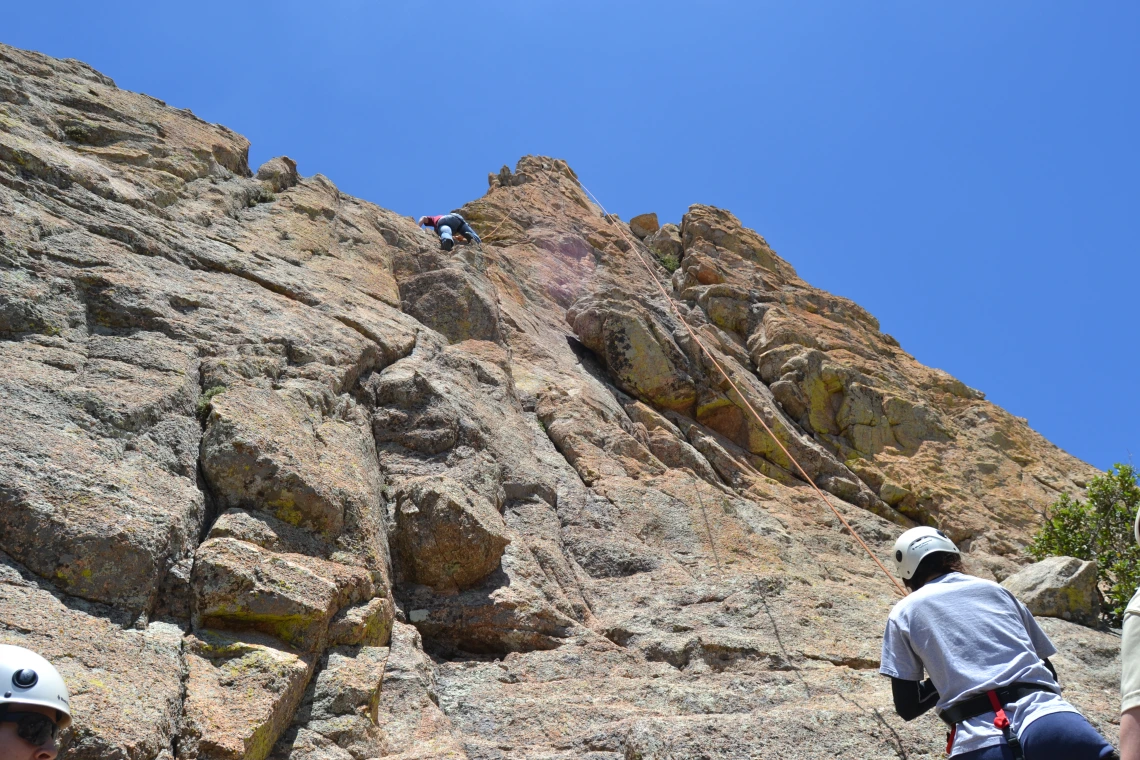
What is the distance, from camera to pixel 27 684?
11.2 ft

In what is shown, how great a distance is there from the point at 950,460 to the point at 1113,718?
11137mm

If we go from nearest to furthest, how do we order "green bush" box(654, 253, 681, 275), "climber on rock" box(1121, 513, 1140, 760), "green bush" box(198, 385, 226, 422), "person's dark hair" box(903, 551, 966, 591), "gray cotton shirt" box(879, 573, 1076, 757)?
"climber on rock" box(1121, 513, 1140, 760), "gray cotton shirt" box(879, 573, 1076, 757), "person's dark hair" box(903, 551, 966, 591), "green bush" box(198, 385, 226, 422), "green bush" box(654, 253, 681, 275)

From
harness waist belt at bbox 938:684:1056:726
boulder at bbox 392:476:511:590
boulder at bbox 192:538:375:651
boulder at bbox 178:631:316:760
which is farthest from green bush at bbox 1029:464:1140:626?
boulder at bbox 178:631:316:760

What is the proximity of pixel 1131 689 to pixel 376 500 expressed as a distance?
6704mm

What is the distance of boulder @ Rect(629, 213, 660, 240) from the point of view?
2569 cm

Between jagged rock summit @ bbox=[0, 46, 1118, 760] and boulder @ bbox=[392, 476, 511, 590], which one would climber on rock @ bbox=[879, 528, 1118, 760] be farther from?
boulder @ bbox=[392, 476, 511, 590]

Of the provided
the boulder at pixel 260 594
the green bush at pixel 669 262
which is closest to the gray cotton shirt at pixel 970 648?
the boulder at pixel 260 594

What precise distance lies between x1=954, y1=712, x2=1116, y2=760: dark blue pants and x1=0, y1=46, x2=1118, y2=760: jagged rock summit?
258 centimetres

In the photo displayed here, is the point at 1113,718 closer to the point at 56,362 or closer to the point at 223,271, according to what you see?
the point at 56,362

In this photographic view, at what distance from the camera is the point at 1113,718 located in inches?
275

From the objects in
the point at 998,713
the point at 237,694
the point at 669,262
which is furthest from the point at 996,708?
the point at 669,262

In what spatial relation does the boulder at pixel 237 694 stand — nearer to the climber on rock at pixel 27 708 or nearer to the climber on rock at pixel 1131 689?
the climber on rock at pixel 27 708

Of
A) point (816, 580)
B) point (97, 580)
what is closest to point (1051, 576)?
point (816, 580)

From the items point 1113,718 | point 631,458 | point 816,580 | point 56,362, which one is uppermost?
point 631,458
